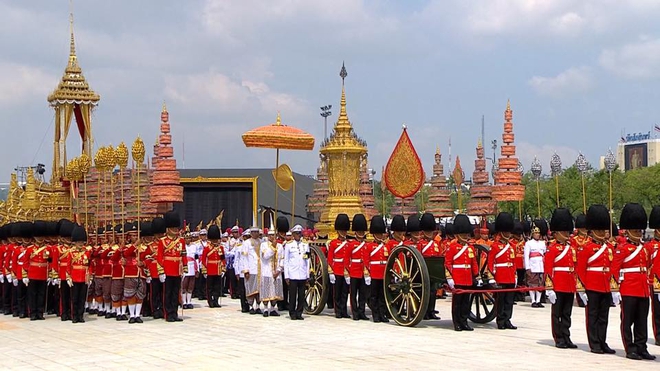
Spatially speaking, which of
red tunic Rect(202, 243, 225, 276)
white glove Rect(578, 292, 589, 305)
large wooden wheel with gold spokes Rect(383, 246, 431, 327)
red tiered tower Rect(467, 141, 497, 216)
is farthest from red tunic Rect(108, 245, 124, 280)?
red tiered tower Rect(467, 141, 497, 216)

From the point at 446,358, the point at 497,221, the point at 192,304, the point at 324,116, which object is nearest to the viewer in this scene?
the point at 446,358

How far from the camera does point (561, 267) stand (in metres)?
10.2

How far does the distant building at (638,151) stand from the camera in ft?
347

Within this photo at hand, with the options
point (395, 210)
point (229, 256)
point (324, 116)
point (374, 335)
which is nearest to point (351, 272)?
point (374, 335)

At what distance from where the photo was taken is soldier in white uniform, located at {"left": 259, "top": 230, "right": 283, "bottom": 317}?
14883 mm

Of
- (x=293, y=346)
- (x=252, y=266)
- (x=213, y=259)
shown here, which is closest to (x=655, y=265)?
(x=293, y=346)

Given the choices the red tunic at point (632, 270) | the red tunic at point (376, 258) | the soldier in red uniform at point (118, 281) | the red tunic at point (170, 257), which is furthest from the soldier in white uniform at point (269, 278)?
the red tunic at point (632, 270)

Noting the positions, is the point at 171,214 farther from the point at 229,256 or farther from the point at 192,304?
the point at 229,256

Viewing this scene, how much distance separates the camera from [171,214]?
47.0 ft

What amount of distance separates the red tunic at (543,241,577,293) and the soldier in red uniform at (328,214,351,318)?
433 centimetres

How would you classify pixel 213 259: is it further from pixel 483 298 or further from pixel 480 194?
pixel 480 194

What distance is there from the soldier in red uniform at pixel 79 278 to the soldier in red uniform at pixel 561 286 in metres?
7.47

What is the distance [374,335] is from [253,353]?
2190mm

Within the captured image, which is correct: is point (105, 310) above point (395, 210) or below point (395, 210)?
below
